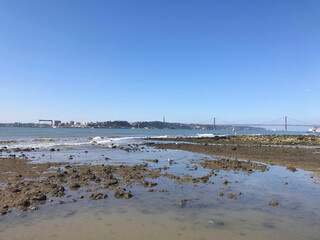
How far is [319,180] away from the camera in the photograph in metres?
12.2

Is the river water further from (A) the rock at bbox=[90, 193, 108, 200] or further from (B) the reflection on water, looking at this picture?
(A) the rock at bbox=[90, 193, 108, 200]

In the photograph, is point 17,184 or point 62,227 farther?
point 17,184

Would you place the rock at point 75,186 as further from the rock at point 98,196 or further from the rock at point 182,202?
the rock at point 182,202

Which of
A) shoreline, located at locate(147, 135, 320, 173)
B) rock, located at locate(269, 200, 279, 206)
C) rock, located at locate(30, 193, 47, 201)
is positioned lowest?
shoreline, located at locate(147, 135, 320, 173)

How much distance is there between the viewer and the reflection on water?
19.4 feet

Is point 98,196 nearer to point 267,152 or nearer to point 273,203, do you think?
point 273,203

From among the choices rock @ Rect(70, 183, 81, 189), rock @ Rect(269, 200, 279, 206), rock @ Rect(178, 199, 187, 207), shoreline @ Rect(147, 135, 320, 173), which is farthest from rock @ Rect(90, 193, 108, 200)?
shoreline @ Rect(147, 135, 320, 173)

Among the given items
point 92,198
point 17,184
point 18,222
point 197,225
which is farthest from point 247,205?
point 17,184

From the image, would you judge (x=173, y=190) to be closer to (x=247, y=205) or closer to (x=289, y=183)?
(x=247, y=205)

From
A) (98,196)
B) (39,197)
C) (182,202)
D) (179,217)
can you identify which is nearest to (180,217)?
(179,217)

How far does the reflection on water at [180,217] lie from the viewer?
19.4ft

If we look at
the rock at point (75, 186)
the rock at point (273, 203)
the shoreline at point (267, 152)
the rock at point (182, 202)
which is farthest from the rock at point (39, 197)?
the shoreline at point (267, 152)

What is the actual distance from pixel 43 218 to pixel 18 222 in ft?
2.08

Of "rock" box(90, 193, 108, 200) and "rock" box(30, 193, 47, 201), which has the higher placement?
"rock" box(30, 193, 47, 201)
